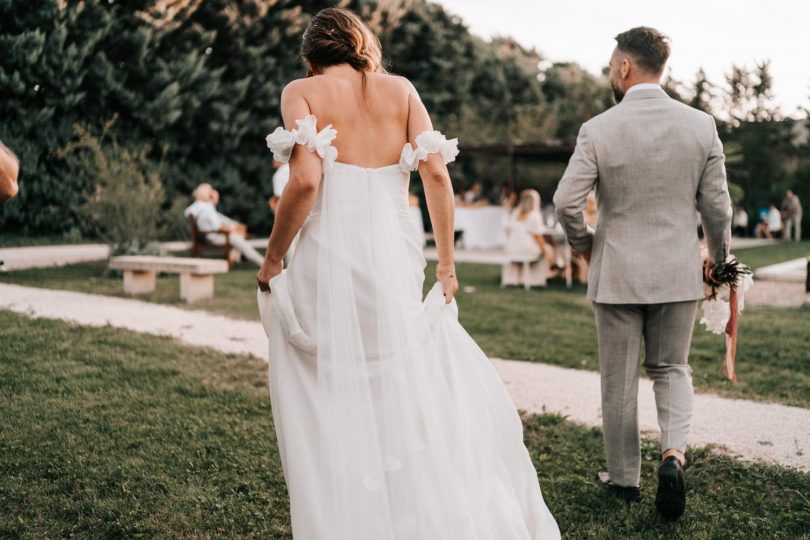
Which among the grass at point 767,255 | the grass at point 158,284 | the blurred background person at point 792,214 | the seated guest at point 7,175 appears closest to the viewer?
the seated guest at point 7,175

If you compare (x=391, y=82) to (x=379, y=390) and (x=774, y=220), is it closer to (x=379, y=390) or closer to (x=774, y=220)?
(x=379, y=390)

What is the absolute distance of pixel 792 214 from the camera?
1101 inches

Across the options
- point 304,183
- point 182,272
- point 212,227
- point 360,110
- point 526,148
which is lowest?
point 182,272

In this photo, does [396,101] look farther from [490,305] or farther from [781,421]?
[490,305]

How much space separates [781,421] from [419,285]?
10.1ft

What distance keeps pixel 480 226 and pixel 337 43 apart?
16.6 meters

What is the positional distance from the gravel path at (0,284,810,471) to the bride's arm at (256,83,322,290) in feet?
8.85

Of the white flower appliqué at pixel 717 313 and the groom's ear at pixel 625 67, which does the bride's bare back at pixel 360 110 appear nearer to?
the groom's ear at pixel 625 67

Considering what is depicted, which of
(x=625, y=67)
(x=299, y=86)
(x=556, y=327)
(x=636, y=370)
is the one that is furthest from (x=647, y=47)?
(x=556, y=327)

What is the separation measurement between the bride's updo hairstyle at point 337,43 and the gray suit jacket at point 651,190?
105cm

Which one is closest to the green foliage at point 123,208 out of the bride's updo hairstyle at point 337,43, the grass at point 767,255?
the bride's updo hairstyle at point 337,43

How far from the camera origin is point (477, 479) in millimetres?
2730

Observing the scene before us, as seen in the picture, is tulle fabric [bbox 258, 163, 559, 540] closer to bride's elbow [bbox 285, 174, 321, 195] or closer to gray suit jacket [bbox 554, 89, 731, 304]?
bride's elbow [bbox 285, 174, 321, 195]

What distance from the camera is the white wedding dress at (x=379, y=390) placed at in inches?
102
